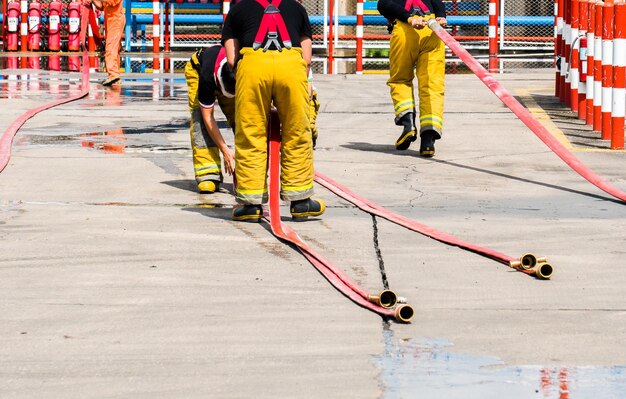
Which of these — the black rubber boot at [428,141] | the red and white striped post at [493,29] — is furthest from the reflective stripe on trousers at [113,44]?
the black rubber boot at [428,141]

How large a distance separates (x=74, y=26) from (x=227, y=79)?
1999 cm

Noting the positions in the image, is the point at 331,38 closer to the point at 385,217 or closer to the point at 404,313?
the point at 385,217

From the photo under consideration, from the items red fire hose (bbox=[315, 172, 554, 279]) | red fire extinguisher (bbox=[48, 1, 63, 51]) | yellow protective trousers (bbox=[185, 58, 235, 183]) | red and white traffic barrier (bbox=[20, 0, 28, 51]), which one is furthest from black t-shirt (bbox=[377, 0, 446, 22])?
red and white traffic barrier (bbox=[20, 0, 28, 51])

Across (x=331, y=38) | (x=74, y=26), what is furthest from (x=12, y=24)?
(x=331, y=38)

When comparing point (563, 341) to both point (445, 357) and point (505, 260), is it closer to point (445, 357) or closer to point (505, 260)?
point (445, 357)

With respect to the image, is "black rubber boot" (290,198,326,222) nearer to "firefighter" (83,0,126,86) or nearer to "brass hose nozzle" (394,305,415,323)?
"brass hose nozzle" (394,305,415,323)

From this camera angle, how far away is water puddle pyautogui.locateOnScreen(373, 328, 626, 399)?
509cm

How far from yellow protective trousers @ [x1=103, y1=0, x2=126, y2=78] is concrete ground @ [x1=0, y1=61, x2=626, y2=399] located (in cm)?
716

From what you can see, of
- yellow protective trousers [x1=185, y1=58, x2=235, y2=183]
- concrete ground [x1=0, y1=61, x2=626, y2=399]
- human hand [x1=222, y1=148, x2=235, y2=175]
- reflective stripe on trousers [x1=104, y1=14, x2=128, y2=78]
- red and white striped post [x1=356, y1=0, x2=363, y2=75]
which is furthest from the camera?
red and white striped post [x1=356, y1=0, x2=363, y2=75]

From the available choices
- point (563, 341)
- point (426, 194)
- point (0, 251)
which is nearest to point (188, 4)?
point (426, 194)

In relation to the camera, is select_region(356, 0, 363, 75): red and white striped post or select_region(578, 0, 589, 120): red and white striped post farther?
select_region(356, 0, 363, 75): red and white striped post

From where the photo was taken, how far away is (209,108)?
9867 mm

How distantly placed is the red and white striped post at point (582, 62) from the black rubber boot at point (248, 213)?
6.32 m

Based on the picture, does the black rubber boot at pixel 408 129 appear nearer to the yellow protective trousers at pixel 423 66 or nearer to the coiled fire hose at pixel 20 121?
the yellow protective trousers at pixel 423 66
